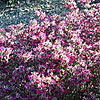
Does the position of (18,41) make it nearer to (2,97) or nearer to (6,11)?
(2,97)

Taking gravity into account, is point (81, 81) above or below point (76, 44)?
below

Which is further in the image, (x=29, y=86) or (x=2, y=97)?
(x=2, y=97)

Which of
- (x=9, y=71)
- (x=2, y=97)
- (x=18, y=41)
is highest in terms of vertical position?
(x=18, y=41)

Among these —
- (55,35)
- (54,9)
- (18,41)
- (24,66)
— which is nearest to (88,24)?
(55,35)

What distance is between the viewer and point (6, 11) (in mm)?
6402

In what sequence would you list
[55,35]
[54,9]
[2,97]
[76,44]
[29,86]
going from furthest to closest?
[54,9], [55,35], [76,44], [2,97], [29,86]

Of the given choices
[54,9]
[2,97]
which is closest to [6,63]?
[2,97]

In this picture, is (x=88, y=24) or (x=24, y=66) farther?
(x=88, y=24)

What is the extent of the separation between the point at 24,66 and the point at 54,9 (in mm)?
3595

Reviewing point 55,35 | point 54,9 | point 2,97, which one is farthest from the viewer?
point 54,9

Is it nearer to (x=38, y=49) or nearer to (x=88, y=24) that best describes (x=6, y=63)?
(x=38, y=49)

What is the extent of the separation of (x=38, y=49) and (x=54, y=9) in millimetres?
3444

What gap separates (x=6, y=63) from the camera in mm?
3037

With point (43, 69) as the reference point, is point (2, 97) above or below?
below
